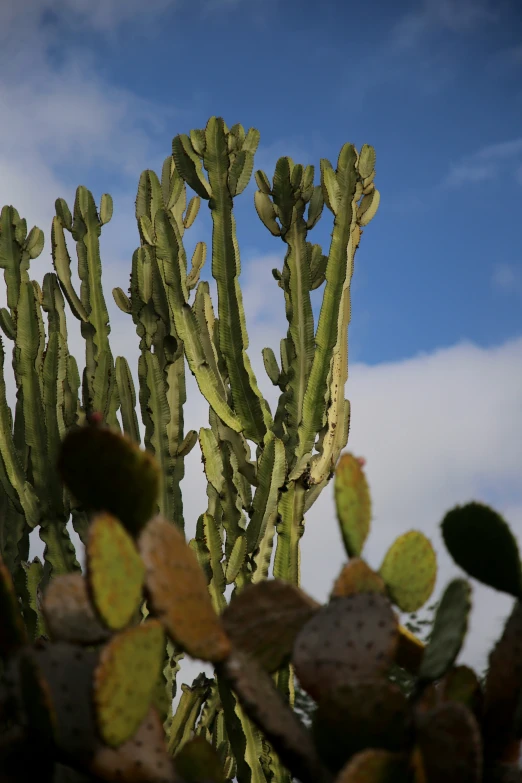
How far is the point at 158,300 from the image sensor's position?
585 cm

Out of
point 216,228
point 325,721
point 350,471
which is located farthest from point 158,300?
point 325,721

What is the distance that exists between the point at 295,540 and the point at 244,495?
0.42 m

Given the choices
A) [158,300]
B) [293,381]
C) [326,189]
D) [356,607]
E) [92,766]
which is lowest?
[92,766]

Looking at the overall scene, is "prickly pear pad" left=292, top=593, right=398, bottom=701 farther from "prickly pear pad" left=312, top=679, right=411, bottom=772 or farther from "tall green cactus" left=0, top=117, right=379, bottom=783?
"tall green cactus" left=0, top=117, right=379, bottom=783

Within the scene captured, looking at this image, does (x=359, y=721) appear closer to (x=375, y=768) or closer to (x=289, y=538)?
(x=375, y=768)

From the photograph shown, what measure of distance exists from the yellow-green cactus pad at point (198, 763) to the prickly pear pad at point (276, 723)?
0.17 meters

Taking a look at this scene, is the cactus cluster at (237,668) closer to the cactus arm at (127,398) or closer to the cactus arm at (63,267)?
the cactus arm at (127,398)

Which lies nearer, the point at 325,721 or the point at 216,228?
the point at 325,721

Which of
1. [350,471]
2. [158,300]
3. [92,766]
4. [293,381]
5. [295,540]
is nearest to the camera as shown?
[92,766]

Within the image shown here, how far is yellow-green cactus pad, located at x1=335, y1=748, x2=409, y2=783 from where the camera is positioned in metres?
1.18

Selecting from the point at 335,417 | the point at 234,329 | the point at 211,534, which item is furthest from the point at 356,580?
the point at 234,329

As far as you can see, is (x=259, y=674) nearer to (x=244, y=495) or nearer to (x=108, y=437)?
(x=108, y=437)

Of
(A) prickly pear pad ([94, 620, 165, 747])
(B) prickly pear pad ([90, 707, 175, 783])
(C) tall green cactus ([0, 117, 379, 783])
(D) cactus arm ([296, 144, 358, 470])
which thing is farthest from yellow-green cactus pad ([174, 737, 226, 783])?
(D) cactus arm ([296, 144, 358, 470])

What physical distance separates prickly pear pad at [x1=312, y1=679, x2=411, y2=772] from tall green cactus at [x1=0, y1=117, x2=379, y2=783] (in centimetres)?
331
